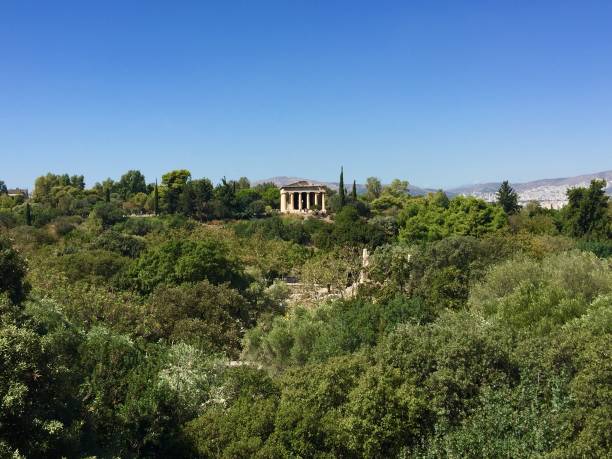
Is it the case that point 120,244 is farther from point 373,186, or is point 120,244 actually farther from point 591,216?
point 373,186

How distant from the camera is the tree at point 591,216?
139 feet

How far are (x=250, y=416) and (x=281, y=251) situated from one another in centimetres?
2877

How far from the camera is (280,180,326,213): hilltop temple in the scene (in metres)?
74.0

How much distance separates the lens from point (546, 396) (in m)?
11.9

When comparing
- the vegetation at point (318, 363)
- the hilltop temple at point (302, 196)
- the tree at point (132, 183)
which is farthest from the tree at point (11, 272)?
the tree at point (132, 183)

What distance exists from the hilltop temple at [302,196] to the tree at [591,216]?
35.5 m

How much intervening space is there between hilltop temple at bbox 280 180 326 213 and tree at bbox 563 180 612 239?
3550 centimetres

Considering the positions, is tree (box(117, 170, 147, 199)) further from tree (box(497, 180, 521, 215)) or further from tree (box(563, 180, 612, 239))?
tree (box(563, 180, 612, 239))

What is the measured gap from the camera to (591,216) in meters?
43.1

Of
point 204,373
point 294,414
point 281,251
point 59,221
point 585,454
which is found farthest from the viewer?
point 59,221

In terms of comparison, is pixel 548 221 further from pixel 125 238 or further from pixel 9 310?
pixel 9 310

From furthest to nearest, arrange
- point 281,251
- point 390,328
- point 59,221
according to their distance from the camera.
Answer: point 59,221 → point 281,251 → point 390,328

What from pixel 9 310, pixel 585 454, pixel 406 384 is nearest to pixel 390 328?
pixel 406 384

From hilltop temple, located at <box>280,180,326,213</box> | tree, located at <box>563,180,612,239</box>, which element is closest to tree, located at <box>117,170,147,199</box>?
hilltop temple, located at <box>280,180,326,213</box>
